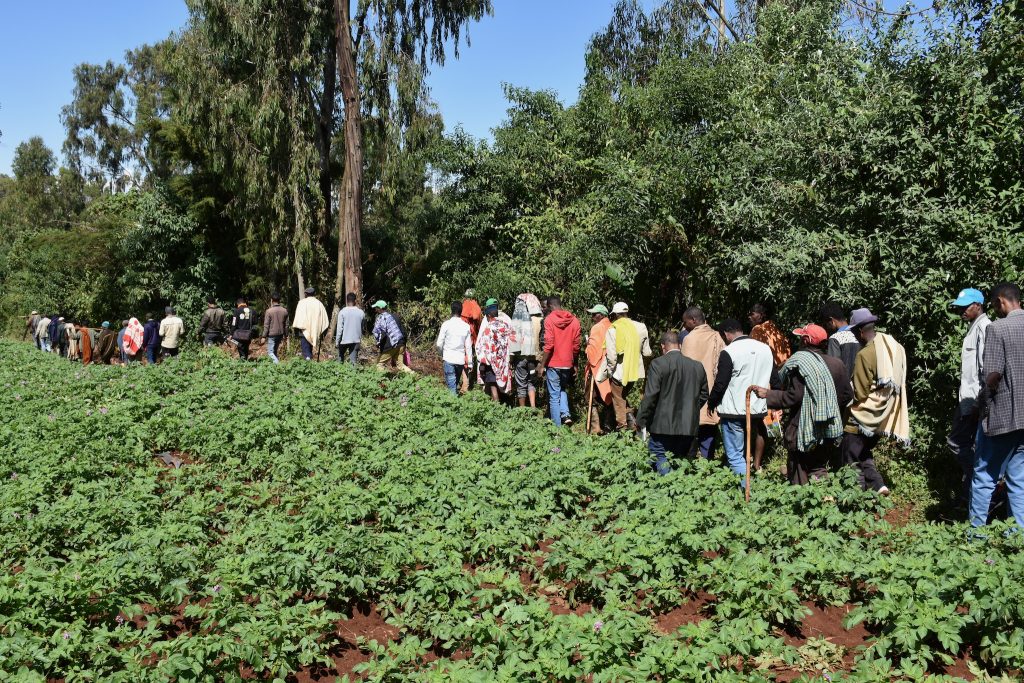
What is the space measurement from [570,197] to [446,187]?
3097 mm

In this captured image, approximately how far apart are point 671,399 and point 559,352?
3715 millimetres

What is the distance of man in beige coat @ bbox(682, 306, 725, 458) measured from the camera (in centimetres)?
852

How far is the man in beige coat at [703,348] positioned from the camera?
8523mm

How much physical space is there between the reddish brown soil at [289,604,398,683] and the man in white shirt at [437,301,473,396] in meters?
7.27

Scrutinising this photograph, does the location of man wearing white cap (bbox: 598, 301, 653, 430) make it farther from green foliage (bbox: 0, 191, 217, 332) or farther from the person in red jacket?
green foliage (bbox: 0, 191, 217, 332)

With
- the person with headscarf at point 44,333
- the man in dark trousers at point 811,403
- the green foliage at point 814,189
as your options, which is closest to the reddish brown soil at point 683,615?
the man in dark trousers at point 811,403

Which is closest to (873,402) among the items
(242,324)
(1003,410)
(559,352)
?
(1003,410)

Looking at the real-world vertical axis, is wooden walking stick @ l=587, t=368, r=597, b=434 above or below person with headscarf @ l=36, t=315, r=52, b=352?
below

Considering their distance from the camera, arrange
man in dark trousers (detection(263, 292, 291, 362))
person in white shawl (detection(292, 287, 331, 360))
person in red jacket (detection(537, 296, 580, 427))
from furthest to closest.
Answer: man in dark trousers (detection(263, 292, 291, 362)) → person in white shawl (detection(292, 287, 331, 360)) → person in red jacket (detection(537, 296, 580, 427))

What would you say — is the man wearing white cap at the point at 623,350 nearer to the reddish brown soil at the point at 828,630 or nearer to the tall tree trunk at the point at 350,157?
the reddish brown soil at the point at 828,630

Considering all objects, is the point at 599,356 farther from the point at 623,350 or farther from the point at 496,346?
the point at 496,346

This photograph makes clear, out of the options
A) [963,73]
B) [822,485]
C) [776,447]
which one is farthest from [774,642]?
[963,73]

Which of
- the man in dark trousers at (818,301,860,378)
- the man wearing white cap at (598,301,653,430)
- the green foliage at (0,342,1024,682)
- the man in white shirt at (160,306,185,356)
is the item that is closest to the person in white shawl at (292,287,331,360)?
the man in white shirt at (160,306,185,356)

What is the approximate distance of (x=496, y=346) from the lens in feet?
39.4
